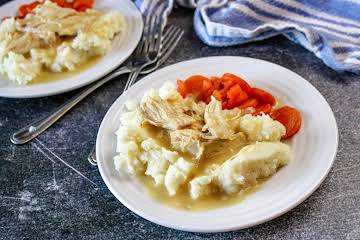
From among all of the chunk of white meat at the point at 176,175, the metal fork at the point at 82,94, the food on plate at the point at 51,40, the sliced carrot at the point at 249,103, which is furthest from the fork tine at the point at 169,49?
the chunk of white meat at the point at 176,175

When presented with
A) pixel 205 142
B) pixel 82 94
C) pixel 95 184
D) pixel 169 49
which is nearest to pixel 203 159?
pixel 205 142

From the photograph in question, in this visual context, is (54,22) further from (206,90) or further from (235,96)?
(235,96)

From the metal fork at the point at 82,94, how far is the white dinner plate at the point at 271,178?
0.20m

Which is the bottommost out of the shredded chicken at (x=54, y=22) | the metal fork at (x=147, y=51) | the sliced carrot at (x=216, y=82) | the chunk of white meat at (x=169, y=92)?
the metal fork at (x=147, y=51)

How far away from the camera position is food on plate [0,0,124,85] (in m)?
2.18

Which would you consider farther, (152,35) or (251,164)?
(152,35)

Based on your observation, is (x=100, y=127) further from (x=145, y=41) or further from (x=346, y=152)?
(x=346, y=152)

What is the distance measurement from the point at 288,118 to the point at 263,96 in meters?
0.16

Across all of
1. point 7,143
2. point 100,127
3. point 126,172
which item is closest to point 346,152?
point 126,172

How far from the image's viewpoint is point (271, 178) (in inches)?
64.5

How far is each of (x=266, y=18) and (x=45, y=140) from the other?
1.17 metres

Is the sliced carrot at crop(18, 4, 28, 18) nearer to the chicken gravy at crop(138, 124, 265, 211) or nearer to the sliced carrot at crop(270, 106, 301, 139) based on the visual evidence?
the chicken gravy at crop(138, 124, 265, 211)

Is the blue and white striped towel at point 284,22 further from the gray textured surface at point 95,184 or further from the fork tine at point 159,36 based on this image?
the fork tine at point 159,36

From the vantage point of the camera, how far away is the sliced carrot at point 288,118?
1773 millimetres
